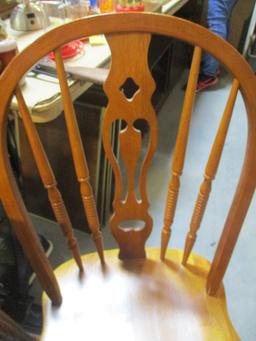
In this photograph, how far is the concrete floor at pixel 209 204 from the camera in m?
1.17

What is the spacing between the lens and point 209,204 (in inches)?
59.3

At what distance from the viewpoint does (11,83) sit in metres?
0.48

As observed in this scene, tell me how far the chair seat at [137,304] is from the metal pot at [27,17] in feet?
2.63

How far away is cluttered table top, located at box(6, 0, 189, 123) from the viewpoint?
2.52ft

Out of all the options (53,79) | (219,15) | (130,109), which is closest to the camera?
(130,109)

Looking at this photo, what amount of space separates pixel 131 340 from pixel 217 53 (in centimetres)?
54

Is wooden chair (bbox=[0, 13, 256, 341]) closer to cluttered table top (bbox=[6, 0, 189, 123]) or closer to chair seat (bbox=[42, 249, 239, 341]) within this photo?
chair seat (bbox=[42, 249, 239, 341])

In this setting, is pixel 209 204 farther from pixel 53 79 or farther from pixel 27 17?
pixel 27 17

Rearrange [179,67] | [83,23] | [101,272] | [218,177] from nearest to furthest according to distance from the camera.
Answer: [83,23]
[101,272]
[218,177]
[179,67]

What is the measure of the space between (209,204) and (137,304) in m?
0.90

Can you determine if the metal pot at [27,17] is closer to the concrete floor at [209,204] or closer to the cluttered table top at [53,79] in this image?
the cluttered table top at [53,79]

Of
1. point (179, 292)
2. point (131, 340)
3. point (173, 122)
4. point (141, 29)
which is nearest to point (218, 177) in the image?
point (173, 122)

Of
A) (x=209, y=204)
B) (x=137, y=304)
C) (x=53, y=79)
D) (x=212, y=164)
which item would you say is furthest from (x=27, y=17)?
(x=209, y=204)

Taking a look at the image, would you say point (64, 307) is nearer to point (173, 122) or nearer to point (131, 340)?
point (131, 340)
